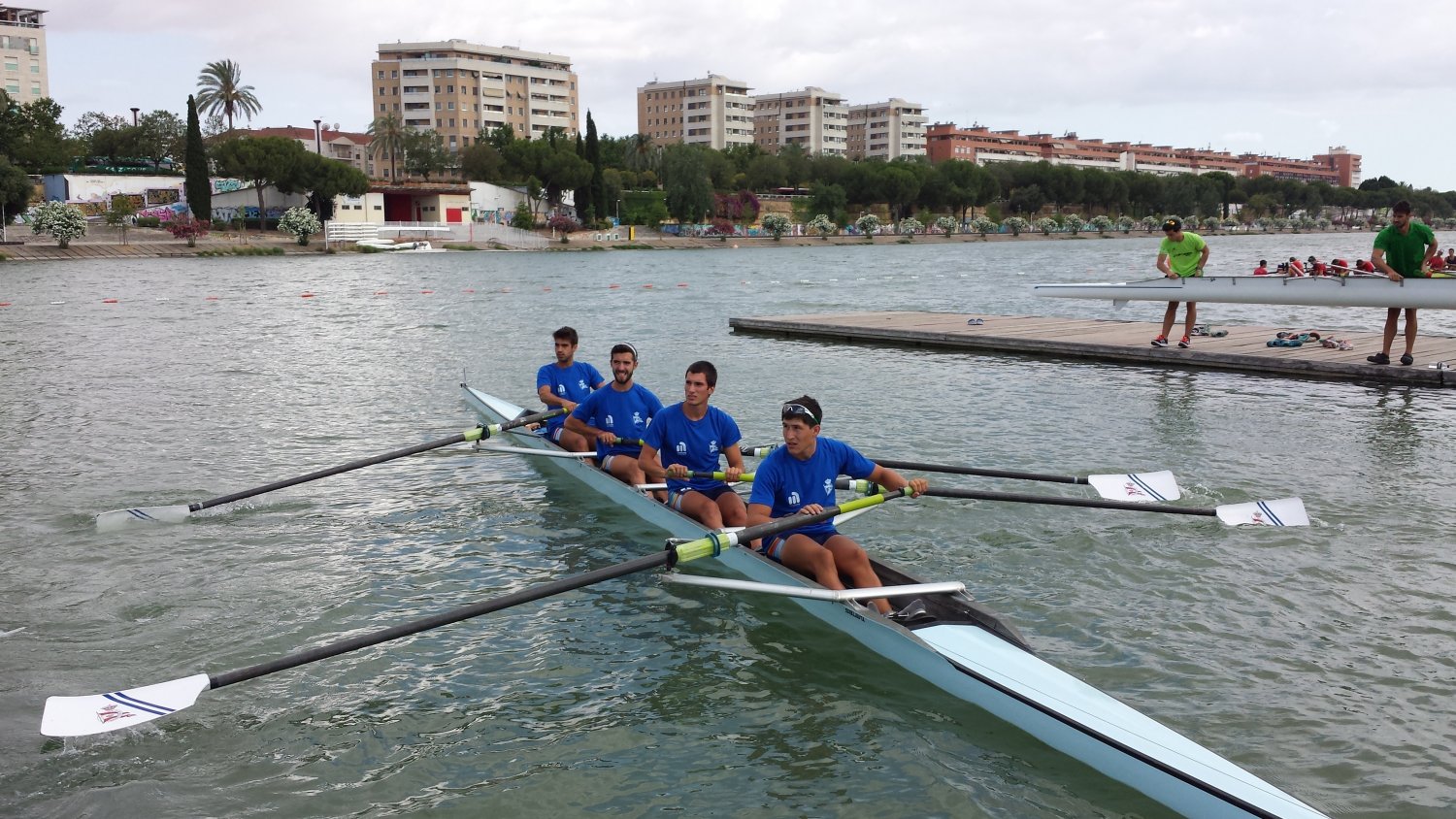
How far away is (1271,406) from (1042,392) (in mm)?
3165

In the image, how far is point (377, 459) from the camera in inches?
429

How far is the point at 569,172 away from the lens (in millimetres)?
107000

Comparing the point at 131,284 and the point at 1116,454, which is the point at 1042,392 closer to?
the point at 1116,454

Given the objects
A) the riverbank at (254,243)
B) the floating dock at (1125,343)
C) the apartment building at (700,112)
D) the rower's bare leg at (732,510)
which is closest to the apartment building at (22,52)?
the riverbank at (254,243)

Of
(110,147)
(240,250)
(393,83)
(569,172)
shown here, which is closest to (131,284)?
(240,250)

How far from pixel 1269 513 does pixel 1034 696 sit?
383 centimetres

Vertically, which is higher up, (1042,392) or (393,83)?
(393,83)

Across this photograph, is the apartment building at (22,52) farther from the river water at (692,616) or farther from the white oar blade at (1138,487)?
the white oar blade at (1138,487)

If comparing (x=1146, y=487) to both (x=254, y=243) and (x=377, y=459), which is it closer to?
(x=377, y=459)

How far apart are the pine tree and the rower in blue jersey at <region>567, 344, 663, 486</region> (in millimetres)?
77136

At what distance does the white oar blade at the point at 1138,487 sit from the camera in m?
8.81

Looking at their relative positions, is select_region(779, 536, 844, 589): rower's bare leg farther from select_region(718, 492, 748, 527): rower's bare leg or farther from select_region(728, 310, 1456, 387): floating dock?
select_region(728, 310, 1456, 387): floating dock

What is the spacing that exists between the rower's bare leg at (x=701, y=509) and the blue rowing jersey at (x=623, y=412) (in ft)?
5.18

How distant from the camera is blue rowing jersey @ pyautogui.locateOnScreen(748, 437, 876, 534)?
725 cm
